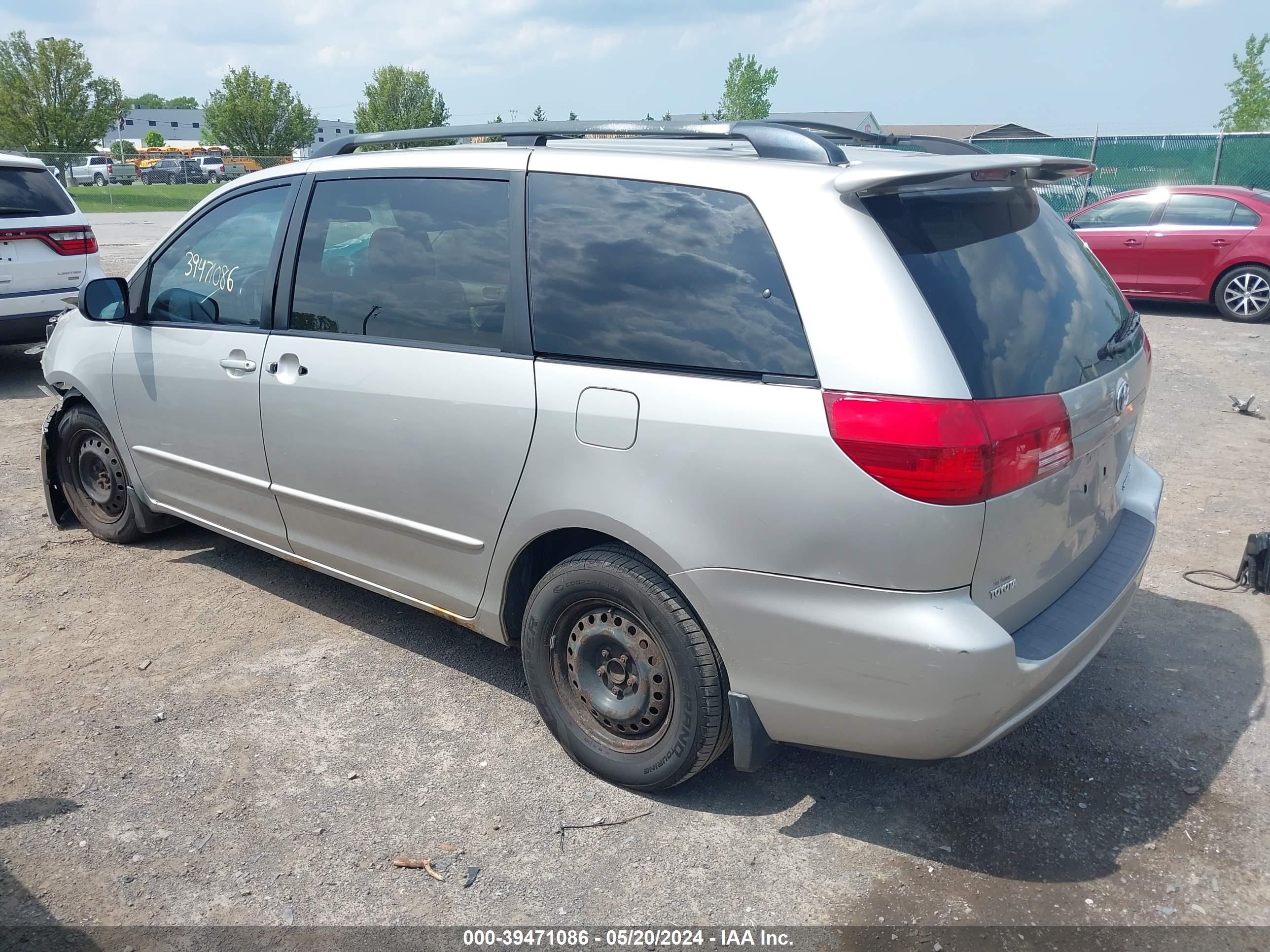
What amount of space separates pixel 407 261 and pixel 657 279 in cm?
110

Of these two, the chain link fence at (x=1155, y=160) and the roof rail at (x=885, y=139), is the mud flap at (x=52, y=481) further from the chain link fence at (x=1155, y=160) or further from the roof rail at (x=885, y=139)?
the chain link fence at (x=1155, y=160)

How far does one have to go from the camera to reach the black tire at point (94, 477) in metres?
5.04

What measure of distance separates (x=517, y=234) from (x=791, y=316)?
1.06 m

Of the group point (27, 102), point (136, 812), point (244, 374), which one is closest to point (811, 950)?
point (136, 812)

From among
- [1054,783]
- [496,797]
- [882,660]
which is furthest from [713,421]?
[1054,783]

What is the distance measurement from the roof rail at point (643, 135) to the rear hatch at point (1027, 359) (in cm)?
31

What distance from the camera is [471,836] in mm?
3018

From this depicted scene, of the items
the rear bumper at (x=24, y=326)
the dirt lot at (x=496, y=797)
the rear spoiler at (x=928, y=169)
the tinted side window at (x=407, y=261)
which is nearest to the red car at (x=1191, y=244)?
the dirt lot at (x=496, y=797)

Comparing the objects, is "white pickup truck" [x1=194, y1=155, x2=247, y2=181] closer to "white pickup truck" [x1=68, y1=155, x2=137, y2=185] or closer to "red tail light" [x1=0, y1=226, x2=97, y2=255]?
"white pickup truck" [x1=68, y1=155, x2=137, y2=185]

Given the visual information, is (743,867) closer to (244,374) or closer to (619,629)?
(619,629)

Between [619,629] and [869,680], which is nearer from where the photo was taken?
[869,680]

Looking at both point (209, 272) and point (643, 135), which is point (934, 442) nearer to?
point (643, 135)

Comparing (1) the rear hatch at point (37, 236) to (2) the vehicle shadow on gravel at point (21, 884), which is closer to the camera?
(2) the vehicle shadow on gravel at point (21, 884)

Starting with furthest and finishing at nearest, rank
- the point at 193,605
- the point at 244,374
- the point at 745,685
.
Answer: the point at 193,605
the point at 244,374
the point at 745,685
